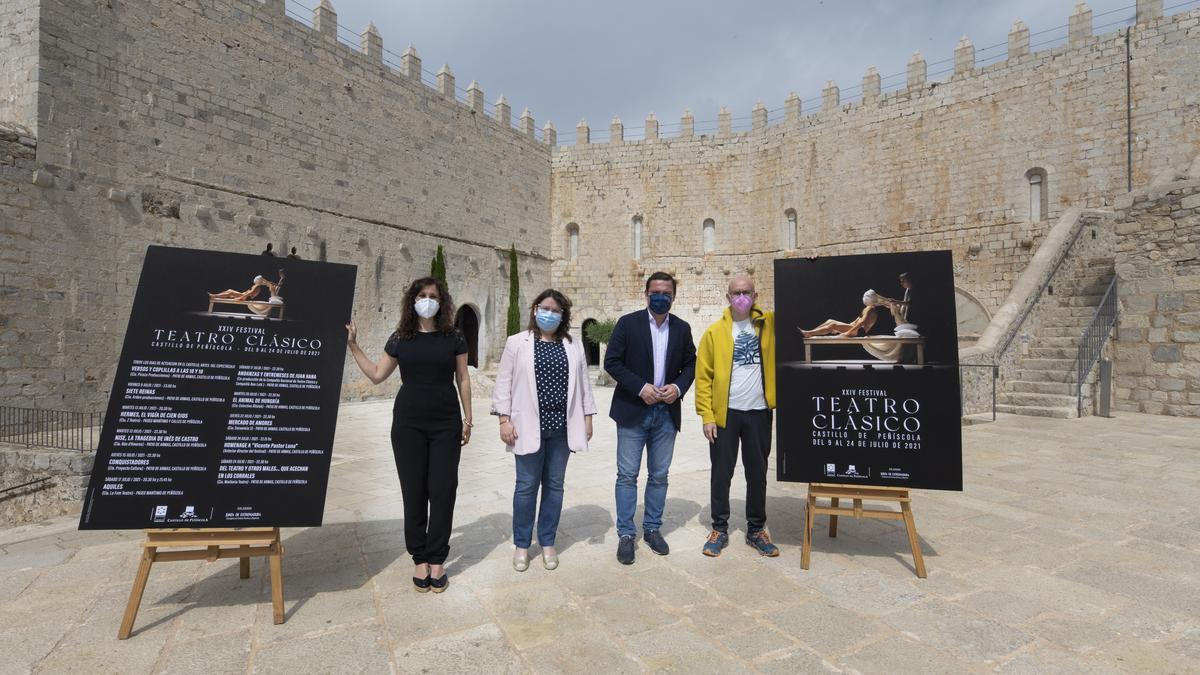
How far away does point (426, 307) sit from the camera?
10.8 ft

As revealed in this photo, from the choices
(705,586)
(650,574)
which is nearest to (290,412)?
(650,574)

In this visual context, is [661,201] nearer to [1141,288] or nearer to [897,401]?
[1141,288]

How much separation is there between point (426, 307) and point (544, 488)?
4.35ft

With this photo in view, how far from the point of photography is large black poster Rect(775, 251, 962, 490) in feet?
11.5

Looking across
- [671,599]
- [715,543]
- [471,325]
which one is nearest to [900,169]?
[471,325]

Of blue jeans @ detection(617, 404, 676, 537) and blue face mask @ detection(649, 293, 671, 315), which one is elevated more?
blue face mask @ detection(649, 293, 671, 315)

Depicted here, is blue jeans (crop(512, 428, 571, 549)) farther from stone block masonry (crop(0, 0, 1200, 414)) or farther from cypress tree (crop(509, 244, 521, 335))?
cypress tree (crop(509, 244, 521, 335))

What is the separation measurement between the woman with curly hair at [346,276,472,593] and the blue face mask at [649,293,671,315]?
4.27 ft

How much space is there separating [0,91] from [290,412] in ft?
37.8

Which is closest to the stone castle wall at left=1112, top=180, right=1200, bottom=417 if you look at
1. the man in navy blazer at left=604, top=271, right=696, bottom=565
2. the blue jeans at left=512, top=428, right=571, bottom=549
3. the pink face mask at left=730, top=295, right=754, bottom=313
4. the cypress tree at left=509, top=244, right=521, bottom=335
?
the pink face mask at left=730, top=295, right=754, bottom=313

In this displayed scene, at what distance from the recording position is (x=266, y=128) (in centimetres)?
1316

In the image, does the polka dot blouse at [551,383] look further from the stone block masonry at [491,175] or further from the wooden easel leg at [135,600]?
the stone block masonry at [491,175]

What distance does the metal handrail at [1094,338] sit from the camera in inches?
373

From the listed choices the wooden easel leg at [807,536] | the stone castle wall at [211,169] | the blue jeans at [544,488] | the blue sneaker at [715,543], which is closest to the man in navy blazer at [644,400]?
the blue sneaker at [715,543]
